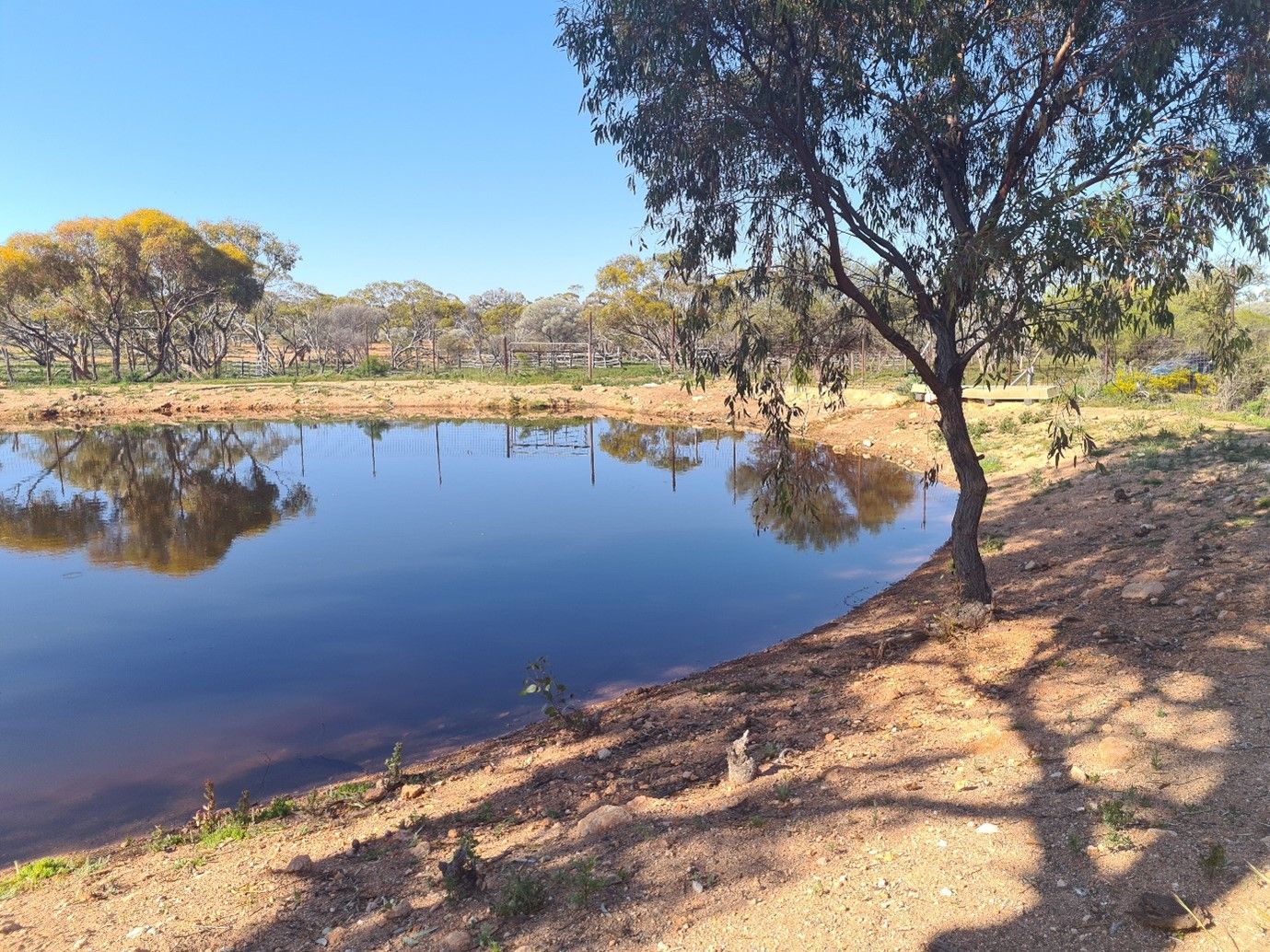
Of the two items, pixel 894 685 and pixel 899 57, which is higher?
pixel 899 57

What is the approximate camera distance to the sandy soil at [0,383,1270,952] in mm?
3178

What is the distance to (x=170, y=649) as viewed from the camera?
842 cm

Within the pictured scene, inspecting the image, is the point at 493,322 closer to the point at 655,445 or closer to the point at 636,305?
the point at 636,305

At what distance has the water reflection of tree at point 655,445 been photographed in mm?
21766

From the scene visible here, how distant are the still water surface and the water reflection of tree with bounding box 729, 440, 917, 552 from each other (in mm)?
94

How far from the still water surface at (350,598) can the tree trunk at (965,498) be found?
1.34 m

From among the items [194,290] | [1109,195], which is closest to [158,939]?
[1109,195]

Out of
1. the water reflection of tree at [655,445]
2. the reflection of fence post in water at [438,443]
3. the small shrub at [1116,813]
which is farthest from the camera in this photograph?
the water reflection of tree at [655,445]

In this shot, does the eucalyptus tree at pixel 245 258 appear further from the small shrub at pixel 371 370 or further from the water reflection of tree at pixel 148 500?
the water reflection of tree at pixel 148 500

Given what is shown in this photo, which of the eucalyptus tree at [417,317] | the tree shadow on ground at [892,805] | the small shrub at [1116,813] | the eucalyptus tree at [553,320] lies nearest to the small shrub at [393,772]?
the tree shadow on ground at [892,805]

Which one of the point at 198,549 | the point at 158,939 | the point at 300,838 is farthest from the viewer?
the point at 198,549

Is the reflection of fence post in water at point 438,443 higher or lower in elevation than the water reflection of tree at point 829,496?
higher

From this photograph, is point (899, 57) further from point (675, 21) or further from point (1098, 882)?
point (1098, 882)

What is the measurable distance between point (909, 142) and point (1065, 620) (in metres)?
4.12
